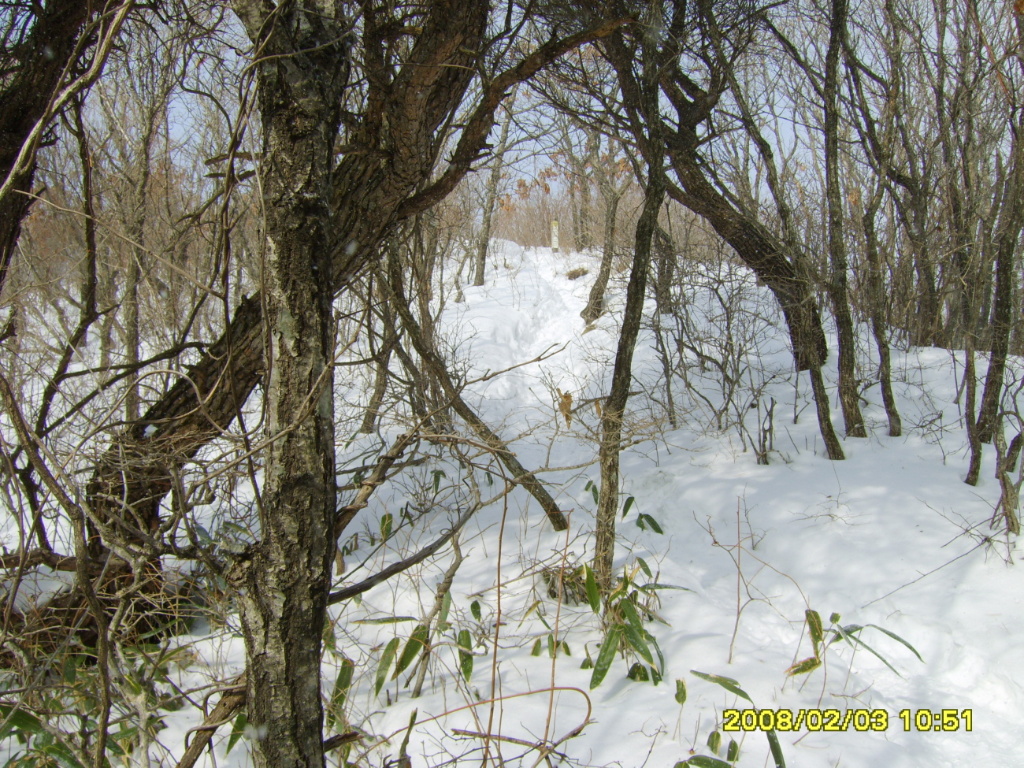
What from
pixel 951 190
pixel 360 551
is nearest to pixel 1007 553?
pixel 951 190

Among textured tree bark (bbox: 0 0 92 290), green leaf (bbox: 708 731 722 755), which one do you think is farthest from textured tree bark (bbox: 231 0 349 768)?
textured tree bark (bbox: 0 0 92 290)

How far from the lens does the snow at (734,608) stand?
7.34 ft

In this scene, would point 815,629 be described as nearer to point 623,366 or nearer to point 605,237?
point 623,366

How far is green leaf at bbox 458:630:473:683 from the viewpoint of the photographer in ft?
8.11

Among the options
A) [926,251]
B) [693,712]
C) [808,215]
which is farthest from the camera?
[808,215]

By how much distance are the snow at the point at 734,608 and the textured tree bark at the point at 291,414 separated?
405mm

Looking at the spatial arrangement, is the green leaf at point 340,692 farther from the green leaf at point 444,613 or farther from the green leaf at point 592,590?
the green leaf at point 592,590

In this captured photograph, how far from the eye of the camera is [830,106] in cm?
383

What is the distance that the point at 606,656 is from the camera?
2.49 metres

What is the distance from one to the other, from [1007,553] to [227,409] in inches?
143

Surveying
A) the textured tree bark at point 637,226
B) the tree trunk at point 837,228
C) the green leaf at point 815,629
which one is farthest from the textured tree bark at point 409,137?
the tree trunk at point 837,228

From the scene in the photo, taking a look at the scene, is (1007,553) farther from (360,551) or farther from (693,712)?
(360,551)
